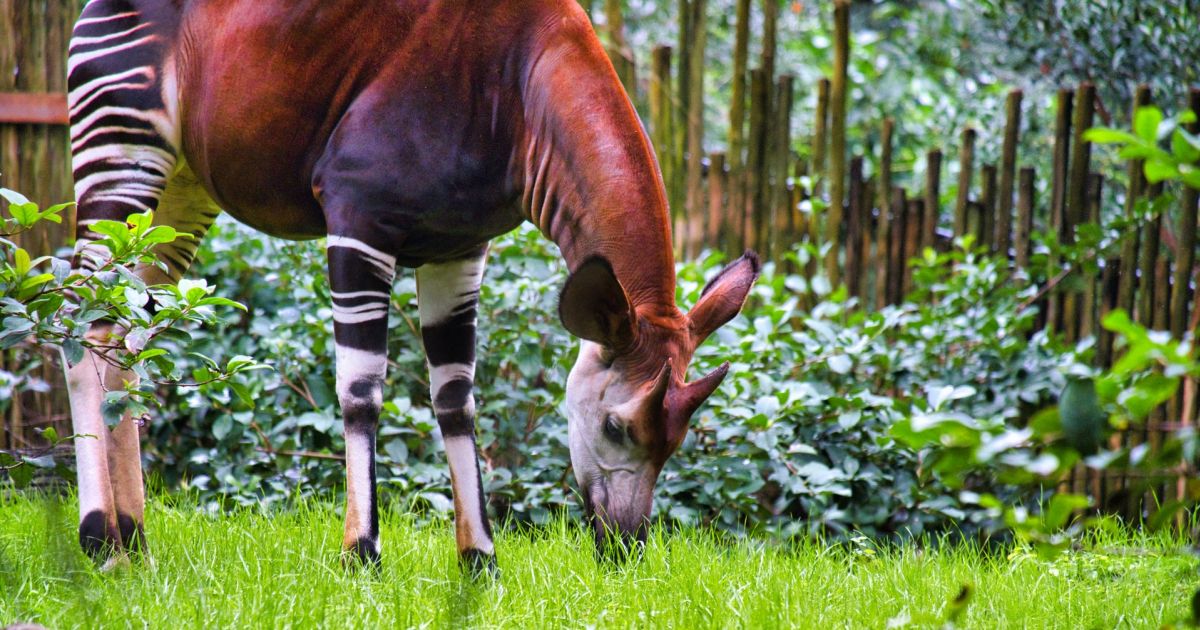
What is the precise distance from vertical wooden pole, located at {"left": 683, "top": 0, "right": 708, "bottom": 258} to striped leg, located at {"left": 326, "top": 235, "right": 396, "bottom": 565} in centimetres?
328

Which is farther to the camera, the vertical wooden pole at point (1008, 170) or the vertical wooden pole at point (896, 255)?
the vertical wooden pole at point (896, 255)

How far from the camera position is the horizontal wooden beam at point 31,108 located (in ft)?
15.2

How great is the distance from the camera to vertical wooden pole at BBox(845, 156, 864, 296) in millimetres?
5570

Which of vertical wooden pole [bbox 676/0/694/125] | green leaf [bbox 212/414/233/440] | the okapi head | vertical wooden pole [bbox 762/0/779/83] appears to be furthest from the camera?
vertical wooden pole [bbox 676/0/694/125]

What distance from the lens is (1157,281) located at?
4578 millimetres

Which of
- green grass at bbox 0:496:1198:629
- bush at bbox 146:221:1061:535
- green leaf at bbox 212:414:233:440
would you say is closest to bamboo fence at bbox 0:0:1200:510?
bush at bbox 146:221:1061:535

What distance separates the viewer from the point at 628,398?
2760mm

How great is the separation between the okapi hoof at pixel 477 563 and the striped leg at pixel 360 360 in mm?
248

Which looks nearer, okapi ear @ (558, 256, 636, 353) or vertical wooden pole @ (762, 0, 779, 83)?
okapi ear @ (558, 256, 636, 353)

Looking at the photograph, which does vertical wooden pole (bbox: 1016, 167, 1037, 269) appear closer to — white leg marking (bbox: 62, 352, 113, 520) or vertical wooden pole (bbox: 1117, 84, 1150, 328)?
vertical wooden pole (bbox: 1117, 84, 1150, 328)

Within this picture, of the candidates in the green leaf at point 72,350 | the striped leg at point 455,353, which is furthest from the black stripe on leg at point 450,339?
the green leaf at point 72,350

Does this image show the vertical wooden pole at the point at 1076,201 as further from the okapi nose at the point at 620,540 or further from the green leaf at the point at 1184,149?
the green leaf at the point at 1184,149

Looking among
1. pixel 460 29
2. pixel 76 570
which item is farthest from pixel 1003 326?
pixel 76 570

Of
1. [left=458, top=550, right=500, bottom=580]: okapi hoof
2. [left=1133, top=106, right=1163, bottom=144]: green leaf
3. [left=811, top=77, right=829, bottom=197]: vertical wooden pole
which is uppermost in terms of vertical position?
[left=811, top=77, right=829, bottom=197]: vertical wooden pole
